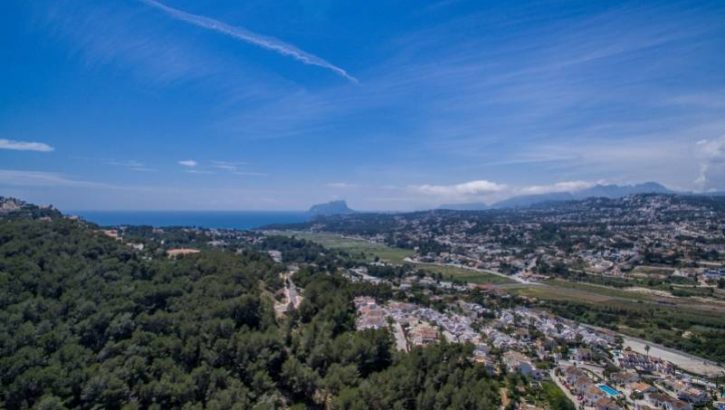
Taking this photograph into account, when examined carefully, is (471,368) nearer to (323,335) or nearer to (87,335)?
(323,335)

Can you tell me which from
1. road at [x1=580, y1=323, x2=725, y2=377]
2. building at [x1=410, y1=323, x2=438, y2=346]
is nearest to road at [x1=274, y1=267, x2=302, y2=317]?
building at [x1=410, y1=323, x2=438, y2=346]

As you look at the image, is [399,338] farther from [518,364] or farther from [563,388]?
[563,388]

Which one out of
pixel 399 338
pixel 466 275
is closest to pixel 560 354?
pixel 399 338

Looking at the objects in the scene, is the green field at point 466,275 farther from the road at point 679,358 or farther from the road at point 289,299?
the road at point 289,299

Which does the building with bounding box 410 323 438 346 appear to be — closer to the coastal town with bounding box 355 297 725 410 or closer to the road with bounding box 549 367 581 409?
the coastal town with bounding box 355 297 725 410

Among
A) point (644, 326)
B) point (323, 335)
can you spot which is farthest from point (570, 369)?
point (644, 326)
